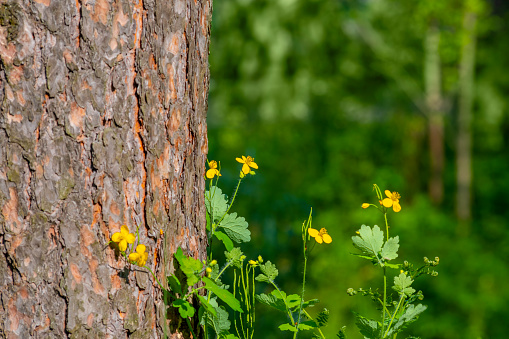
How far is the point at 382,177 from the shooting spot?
7094mm

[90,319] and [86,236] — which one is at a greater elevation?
[86,236]

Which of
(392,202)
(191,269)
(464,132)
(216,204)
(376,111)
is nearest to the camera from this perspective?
(191,269)

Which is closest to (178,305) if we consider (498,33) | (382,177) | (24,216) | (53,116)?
(24,216)

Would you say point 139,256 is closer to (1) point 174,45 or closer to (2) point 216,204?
(2) point 216,204

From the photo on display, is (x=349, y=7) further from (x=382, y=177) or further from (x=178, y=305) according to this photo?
(x=178, y=305)

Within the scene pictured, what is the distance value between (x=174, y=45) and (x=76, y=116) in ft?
0.94

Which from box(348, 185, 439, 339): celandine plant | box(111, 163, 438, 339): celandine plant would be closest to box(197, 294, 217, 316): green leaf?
box(111, 163, 438, 339): celandine plant

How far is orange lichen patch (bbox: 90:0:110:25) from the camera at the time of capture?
1253mm

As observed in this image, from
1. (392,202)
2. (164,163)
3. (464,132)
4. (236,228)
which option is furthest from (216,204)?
(464,132)

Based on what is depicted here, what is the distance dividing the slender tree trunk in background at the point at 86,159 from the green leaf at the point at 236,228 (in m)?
0.15

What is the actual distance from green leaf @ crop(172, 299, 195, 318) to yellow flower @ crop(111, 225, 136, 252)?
0.58 feet

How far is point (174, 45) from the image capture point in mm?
1377

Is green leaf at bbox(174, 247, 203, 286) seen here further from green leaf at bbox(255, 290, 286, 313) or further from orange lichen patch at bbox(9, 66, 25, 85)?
orange lichen patch at bbox(9, 66, 25, 85)

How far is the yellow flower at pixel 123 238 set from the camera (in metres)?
1.24
